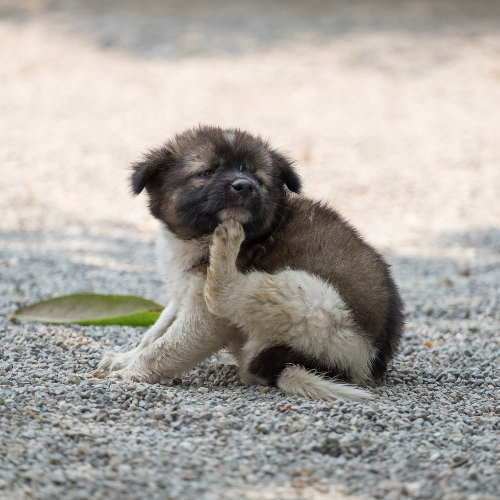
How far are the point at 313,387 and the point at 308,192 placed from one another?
8.25 meters

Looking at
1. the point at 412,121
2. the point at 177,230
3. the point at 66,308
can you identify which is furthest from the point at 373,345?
the point at 412,121

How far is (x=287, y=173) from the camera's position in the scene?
16.7 feet

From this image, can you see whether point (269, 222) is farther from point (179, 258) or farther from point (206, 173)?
point (179, 258)

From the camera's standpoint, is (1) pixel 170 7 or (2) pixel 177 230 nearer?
(2) pixel 177 230

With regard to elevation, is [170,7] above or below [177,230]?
above

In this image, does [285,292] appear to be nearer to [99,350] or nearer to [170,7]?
[99,350]

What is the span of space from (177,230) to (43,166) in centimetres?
889

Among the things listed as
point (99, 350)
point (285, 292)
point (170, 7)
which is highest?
point (170, 7)

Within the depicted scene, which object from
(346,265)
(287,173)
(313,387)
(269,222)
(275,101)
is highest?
(275,101)

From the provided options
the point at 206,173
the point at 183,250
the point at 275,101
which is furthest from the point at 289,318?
the point at 275,101

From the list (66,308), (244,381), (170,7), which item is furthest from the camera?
(170,7)

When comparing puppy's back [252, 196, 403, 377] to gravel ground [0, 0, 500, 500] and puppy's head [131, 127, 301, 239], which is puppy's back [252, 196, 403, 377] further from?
gravel ground [0, 0, 500, 500]

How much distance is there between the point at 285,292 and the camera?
Result: 172 inches

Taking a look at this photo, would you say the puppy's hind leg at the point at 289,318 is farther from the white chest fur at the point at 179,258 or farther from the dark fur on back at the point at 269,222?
the white chest fur at the point at 179,258
